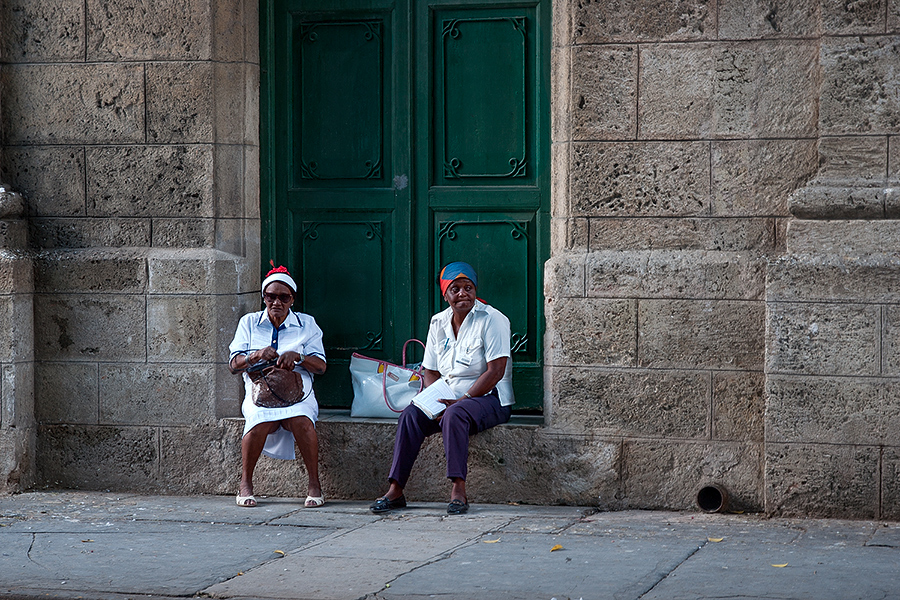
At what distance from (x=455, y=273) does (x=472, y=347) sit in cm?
43

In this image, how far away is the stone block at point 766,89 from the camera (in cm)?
648

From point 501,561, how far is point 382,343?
96.4 inches

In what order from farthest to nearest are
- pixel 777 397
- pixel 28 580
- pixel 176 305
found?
pixel 176 305 → pixel 777 397 → pixel 28 580

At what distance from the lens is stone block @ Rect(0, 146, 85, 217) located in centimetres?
739

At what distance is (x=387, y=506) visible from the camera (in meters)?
6.62

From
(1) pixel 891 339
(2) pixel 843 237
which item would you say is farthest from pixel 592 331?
(1) pixel 891 339

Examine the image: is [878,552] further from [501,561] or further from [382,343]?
[382,343]

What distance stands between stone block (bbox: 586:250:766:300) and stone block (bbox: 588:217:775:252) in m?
0.05

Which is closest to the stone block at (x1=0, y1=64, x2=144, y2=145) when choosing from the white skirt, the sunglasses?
the sunglasses

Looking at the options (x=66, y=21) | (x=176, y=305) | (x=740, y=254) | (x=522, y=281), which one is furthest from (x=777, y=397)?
(x=66, y=21)

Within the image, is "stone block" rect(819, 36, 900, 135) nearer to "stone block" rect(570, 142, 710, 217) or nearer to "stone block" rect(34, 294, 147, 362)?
"stone block" rect(570, 142, 710, 217)

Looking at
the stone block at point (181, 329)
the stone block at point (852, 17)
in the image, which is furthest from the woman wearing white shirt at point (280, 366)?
the stone block at point (852, 17)

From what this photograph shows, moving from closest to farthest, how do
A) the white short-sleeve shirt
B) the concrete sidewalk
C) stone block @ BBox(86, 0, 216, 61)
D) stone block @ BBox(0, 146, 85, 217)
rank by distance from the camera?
the concrete sidewalk < the white short-sleeve shirt < stone block @ BBox(86, 0, 216, 61) < stone block @ BBox(0, 146, 85, 217)

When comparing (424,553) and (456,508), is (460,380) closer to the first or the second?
(456,508)
